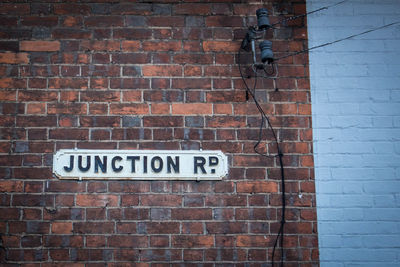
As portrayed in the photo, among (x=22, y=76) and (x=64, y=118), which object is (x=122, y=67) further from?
(x=22, y=76)

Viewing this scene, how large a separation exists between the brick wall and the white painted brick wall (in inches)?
4.7

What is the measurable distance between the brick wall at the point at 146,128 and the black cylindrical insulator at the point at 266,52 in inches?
8.9

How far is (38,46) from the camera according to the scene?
2.45 metres

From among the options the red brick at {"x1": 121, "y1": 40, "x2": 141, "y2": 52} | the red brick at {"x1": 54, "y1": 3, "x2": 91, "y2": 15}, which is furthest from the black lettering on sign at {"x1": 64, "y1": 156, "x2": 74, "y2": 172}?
the red brick at {"x1": 54, "y1": 3, "x2": 91, "y2": 15}

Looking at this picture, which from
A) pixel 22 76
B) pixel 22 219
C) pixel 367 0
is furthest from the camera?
pixel 367 0

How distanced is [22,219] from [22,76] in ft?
3.43

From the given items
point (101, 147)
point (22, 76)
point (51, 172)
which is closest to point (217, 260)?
point (101, 147)

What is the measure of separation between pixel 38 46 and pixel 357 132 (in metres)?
2.50

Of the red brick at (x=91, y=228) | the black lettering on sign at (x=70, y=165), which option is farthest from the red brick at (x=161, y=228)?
the black lettering on sign at (x=70, y=165)

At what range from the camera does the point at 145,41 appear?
2.48 metres

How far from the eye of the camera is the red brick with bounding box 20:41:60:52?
2.45 metres

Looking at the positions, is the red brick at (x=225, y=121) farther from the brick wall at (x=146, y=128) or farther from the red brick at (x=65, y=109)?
the red brick at (x=65, y=109)

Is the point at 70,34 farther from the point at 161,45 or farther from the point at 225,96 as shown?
the point at 225,96

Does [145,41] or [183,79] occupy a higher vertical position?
[145,41]
